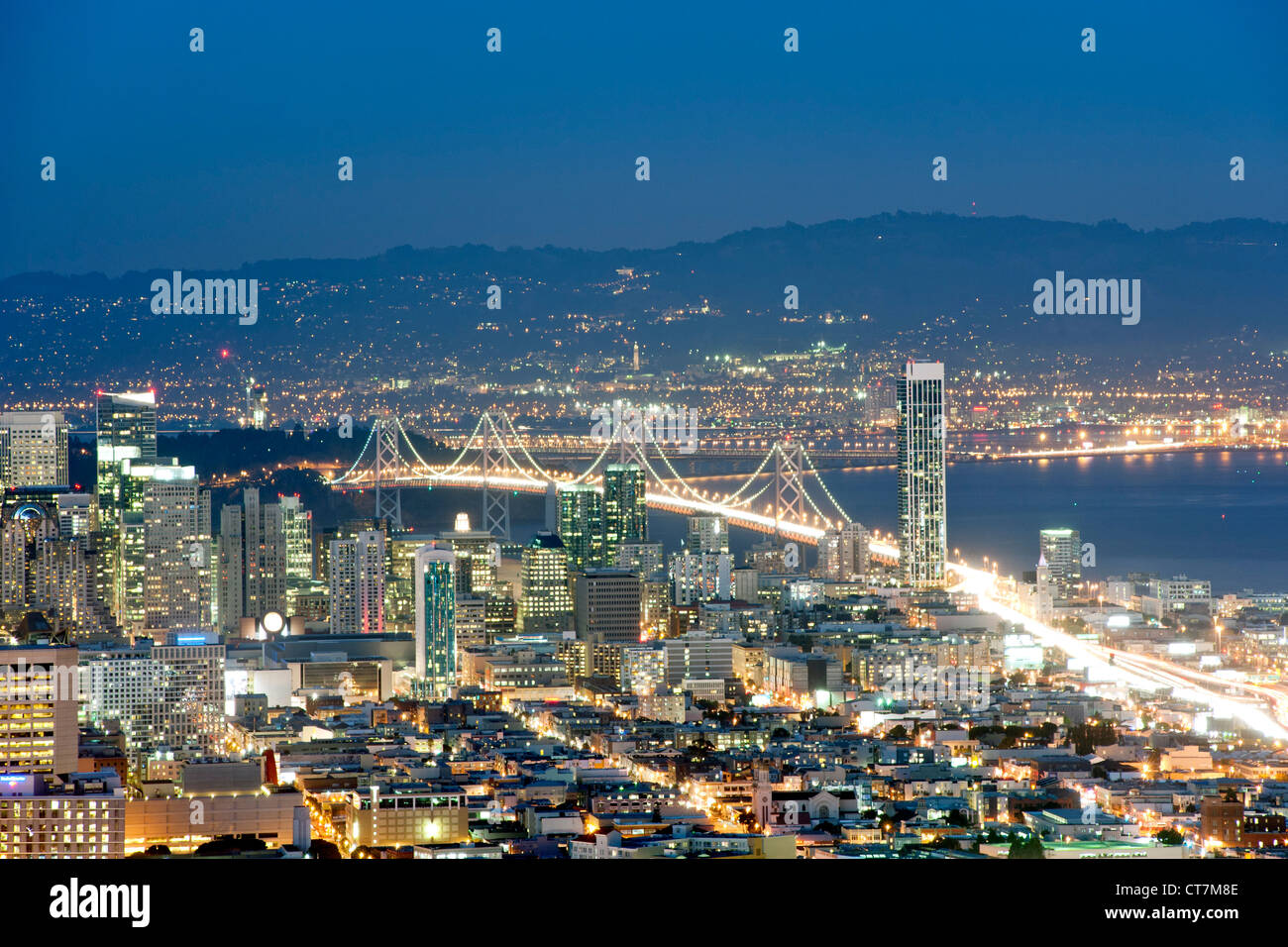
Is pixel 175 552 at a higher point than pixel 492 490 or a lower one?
lower

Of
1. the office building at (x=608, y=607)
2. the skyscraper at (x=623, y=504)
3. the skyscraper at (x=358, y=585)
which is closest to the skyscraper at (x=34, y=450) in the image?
the skyscraper at (x=358, y=585)

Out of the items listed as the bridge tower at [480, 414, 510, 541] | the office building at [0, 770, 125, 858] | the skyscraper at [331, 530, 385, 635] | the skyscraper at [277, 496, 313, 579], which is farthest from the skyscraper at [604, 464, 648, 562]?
the office building at [0, 770, 125, 858]

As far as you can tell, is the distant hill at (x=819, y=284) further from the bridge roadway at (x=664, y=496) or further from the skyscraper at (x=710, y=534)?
the skyscraper at (x=710, y=534)

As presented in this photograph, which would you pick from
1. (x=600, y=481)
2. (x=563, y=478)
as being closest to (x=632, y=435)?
(x=563, y=478)

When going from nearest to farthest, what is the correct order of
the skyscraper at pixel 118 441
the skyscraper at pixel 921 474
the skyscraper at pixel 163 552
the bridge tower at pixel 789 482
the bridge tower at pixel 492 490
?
the skyscraper at pixel 163 552
the skyscraper at pixel 118 441
the skyscraper at pixel 921 474
the bridge tower at pixel 492 490
the bridge tower at pixel 789 482

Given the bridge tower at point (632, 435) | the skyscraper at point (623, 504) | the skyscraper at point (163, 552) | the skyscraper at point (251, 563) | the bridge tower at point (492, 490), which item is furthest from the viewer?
the bridge tower at point (632, 435)

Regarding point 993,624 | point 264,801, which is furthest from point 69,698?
point 993,624

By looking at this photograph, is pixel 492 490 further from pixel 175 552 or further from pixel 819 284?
pixel 175 552
